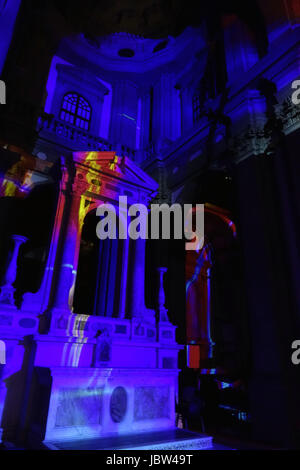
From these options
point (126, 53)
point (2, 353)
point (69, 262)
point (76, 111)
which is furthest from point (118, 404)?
point (126, 53)

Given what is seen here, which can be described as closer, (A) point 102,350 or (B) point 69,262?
(A) point 102,350

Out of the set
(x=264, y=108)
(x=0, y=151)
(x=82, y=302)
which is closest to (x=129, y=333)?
(x=82, y=302)

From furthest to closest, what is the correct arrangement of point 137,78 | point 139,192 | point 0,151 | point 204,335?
point 137,78
point 204,335
point 139,192
point 0,151

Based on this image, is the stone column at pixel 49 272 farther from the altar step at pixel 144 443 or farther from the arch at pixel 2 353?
the altar step at pixel 144 443

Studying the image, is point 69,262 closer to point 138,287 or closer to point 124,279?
point 124,279

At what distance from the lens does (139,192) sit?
9664 millimetres

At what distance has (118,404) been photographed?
17.9ft

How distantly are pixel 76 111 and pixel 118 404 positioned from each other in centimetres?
1166

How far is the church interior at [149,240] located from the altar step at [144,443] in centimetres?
3

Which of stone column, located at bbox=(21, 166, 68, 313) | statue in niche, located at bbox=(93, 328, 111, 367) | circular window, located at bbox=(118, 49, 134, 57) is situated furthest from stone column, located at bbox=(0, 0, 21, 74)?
statue in niche, located at bbox=(93, 328, 111, 367)

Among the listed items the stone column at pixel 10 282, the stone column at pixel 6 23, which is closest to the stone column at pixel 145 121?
the stone column at pixel 6 23

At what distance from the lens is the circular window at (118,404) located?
211 inches

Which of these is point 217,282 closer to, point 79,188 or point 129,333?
point 129,333

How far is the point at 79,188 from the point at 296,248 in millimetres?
5722
